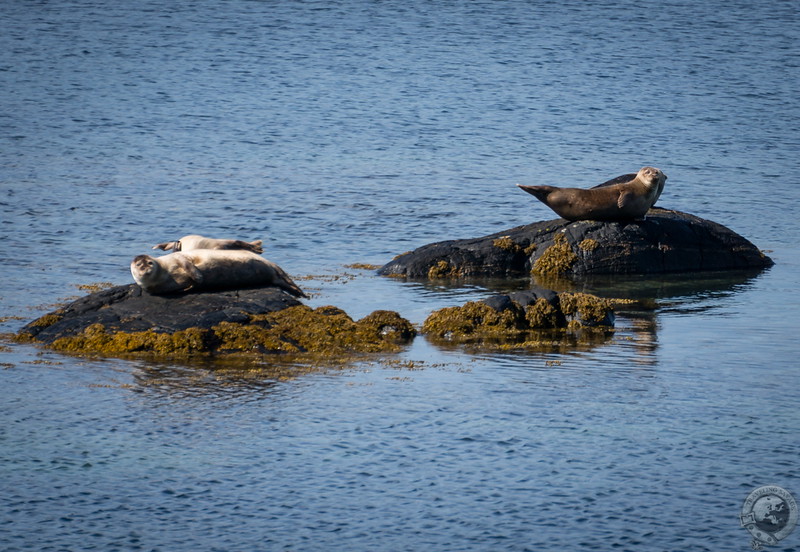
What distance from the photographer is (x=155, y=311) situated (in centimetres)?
1118

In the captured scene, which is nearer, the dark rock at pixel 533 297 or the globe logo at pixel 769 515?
the globe logo at pixel 769 515

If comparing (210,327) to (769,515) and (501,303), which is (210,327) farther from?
(769,515)

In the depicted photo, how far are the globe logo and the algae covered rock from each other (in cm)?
411

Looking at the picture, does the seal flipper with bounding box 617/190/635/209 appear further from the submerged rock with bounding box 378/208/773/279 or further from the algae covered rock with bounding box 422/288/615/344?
the algae covered rock with bounding box 422/288/615/344

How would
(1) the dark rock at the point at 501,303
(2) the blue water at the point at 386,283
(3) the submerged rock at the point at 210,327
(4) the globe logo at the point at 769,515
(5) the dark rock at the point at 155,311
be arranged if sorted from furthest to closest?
(1) the dark rock at the point at 501,303, (5) the dark rock at the point at 155,311, (3) the submerged rock at the point at 210,327, (2) the blue water at the point at 386,283, (4) the globe logo at the point at 769,515

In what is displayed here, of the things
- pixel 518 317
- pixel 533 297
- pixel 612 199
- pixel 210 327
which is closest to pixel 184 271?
pixel 210 327

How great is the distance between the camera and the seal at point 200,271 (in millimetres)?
11109

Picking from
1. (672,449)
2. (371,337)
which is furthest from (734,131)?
(672,449)

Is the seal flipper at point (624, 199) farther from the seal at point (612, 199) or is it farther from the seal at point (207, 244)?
the seal at point (207, 244)

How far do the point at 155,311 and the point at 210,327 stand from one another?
62 centimetres

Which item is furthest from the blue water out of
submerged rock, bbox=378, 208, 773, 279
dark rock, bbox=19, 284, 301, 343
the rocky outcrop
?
submerged rock, bbox=378, 208, 773, 279

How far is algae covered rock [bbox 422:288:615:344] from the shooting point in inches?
461

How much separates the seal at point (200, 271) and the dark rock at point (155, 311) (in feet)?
0.29

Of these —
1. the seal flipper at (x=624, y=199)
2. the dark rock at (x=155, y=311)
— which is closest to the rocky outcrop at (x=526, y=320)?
the dark rock at (x=155, y=311)
